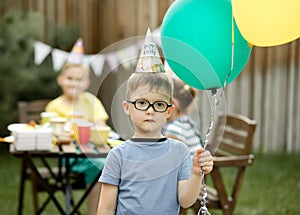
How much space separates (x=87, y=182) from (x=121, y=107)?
150 cm

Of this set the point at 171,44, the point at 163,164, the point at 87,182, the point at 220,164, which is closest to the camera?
the point at 163,164

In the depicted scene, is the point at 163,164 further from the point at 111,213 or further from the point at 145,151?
the point at 111,213

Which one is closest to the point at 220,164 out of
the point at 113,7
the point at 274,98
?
the point at 274,98

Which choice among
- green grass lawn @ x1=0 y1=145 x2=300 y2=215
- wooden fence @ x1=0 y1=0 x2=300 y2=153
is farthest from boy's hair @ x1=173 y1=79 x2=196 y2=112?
wooden fence @ x1=0 y1=0 x2=300 y2=153

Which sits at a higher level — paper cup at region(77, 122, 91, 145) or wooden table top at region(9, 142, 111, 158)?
paper cup at region(77, 122, 91, 145)

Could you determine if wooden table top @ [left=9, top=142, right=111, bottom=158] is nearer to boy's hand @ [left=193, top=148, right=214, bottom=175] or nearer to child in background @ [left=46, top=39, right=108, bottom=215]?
child in background @ [left=46, top=39, right=108, bottom=215]

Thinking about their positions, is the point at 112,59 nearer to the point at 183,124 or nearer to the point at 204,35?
the point at 183,124

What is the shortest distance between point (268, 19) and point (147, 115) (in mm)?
A: 630

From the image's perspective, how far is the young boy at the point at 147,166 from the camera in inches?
83.2

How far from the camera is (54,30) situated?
6285 mm

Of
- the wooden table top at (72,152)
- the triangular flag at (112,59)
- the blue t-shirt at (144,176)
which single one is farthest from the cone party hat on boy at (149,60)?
the triangular flag at (112,59)

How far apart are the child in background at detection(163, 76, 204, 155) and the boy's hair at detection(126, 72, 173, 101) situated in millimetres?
375

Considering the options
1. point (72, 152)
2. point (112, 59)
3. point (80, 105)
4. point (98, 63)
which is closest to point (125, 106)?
point (72, 152)

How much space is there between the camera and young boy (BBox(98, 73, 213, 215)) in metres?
2.11
